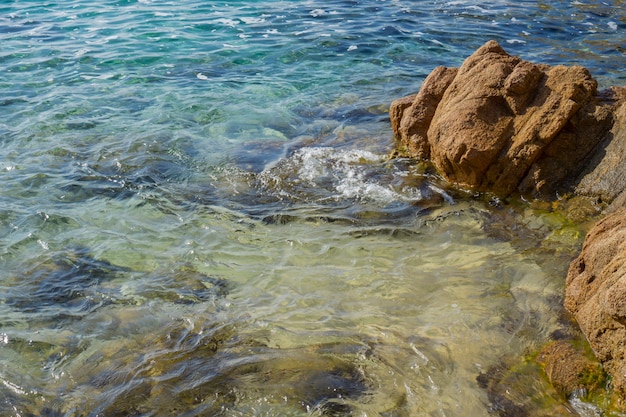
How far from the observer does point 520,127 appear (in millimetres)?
6770

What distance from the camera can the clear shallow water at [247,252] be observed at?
440cm

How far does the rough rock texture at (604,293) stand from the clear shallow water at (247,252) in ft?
0.87

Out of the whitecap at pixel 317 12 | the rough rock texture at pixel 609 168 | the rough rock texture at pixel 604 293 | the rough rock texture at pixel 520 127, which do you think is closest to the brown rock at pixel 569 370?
the rough rock texture at pixel 604 293

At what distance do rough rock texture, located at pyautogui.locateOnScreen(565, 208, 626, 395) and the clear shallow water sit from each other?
0.26m

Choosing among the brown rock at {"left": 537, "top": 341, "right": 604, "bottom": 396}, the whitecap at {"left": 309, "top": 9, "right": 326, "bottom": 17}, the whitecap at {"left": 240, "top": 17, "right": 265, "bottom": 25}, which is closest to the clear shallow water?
the brown rock at {"left": 537, "top": 341, "right": 604, "bottom": 396}

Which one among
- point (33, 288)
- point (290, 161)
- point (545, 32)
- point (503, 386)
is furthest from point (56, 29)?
point (503, 386)

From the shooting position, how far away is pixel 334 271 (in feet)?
19.0

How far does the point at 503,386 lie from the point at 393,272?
5.69 feet

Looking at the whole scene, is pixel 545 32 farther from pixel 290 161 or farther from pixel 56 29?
pixel 56 29

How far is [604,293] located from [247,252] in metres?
3.41

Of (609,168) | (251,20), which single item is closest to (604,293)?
(609,168)

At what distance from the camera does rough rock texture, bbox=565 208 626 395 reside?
4020 mm

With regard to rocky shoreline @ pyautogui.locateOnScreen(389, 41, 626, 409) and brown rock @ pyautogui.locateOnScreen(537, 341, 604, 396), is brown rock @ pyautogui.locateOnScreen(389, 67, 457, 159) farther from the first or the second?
brown rock @ pyautogui.locateOnScreen(537, 341, 604, 396)

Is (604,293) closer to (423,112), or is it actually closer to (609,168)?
(609,168)
